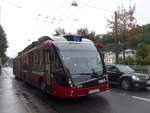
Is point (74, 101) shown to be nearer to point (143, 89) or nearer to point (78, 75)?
point (78, 75)

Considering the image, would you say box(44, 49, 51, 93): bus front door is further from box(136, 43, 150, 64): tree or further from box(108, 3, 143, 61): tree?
box(136, 43, 150, 64): tree

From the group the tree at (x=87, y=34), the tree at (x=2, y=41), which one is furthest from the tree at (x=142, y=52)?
the tree at (x=2, y=41)

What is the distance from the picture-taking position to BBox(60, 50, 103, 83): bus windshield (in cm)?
1037


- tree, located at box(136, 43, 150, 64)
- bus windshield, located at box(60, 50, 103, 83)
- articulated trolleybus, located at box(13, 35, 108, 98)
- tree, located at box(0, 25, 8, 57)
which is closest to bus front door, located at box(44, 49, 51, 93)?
articulated trolleybus, located at box(13, 35, 108, 98)

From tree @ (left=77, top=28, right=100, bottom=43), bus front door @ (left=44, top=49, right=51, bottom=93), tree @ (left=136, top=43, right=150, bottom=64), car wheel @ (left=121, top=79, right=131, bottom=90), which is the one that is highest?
tree @ (left=77, top=28, right=100, bottom=43)

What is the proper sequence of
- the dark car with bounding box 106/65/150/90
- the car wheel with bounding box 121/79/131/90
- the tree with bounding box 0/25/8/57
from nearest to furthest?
the dark car with bounding box 106/65/150/90
the car wheel with bounding box 121/79/131/90
the tree with bounding box 0/25/8/57

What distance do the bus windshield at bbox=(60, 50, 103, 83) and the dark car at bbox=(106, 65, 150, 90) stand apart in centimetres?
379

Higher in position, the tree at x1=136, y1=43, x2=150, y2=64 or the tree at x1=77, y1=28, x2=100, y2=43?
the tree at x1=77, y1=28, x2=100, y2=43

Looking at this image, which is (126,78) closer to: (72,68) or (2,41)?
(72,68)

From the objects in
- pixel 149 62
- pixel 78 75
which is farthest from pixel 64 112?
pixel 149 62

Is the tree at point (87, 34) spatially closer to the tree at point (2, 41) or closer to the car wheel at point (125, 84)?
the tree at point (2, 41)

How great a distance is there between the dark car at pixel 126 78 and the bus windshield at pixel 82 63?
379 cm

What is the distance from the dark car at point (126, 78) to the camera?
14.2 metres

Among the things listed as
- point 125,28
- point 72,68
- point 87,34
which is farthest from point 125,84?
point 87,34
